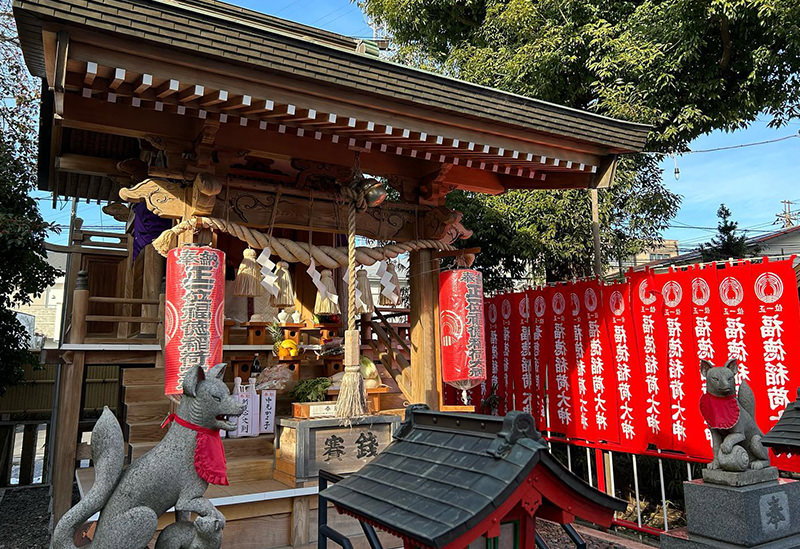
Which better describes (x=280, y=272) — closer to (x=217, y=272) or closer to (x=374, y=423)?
(x=217, y=272)

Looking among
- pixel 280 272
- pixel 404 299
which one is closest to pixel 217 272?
pixel 280 272

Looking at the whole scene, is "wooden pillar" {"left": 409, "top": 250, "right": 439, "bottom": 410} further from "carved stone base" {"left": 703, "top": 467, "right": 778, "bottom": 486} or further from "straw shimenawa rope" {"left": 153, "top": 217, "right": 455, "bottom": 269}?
"carved stone base" {"left": 703, "top": 467, "right": 778, "bottom": 486}

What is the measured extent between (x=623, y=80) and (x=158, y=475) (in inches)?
391

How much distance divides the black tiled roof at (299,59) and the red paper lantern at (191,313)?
1801 mm

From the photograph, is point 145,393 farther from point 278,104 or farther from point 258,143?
point 278,104

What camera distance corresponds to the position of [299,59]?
471 cm

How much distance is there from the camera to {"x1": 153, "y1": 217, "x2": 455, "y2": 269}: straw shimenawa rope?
18.0 ft

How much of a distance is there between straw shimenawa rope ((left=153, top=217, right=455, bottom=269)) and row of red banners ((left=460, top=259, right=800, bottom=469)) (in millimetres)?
2164

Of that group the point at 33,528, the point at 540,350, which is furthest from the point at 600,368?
the point at 33,528

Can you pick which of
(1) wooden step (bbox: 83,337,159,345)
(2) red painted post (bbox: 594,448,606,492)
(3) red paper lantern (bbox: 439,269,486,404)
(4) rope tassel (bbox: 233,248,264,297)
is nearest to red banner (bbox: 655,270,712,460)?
(2) red painted post (bbox: 594,448,606,492)

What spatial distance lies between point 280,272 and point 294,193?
1078 millimetres

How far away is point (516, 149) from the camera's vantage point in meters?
6.10

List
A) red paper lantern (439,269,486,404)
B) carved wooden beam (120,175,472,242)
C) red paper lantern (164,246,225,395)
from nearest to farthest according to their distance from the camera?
red paper lantern (164,246,225,395), carved wooden beam (120,175,472,242), red paper lantern (439,269,486,404)

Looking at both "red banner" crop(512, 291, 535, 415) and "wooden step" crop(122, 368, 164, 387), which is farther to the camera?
"red banner" crop(512, 291, 535, 415)
